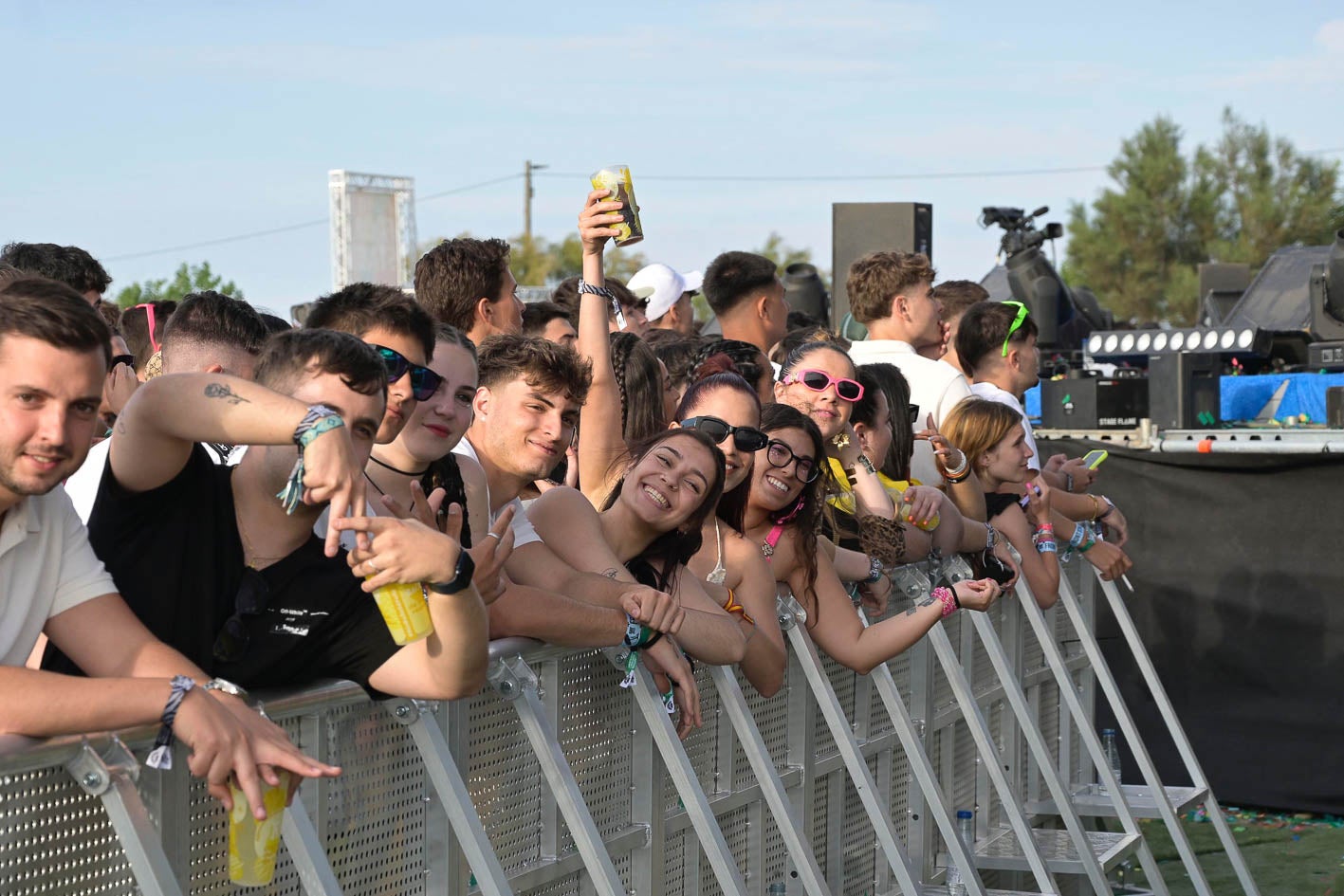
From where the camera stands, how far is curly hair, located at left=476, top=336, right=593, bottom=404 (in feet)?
12.7

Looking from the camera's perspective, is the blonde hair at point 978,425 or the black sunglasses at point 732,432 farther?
the blonde hair at point 978,425

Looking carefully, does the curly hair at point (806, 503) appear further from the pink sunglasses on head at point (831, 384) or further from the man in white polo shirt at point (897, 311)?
the man in white polo shirt at point (897, 311)

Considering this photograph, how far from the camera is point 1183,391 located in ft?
28.1

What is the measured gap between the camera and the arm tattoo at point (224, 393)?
244 cm

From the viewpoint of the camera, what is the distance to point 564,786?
10.3ft

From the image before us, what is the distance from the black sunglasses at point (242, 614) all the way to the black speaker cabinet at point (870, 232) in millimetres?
7685

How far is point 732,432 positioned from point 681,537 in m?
0.41

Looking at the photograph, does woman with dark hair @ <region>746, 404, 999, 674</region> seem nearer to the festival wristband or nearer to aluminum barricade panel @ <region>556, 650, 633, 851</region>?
the festival wristband

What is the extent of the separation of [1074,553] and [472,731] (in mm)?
4372

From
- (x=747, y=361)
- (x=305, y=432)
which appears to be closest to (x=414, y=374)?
(x=305, y=432)

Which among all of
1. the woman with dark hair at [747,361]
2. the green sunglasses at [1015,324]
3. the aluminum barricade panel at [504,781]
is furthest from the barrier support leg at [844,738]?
the green sunglasses at [1015,324]

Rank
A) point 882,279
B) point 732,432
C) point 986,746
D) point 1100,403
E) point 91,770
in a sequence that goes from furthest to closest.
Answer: point 1100,403 → point 882,279 → point 986,746 → point 732,432 → point 91,770

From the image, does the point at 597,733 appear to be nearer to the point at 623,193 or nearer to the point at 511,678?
the point at 511,678

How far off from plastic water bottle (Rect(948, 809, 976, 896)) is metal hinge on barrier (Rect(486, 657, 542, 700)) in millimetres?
Answer: 2084
